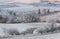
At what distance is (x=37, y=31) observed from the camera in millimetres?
1271

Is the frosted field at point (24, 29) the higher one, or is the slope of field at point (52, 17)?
the slope of field at point (52, 17)

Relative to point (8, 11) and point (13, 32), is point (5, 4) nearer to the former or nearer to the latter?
point (8, 11)

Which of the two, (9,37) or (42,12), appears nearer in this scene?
(9,37)

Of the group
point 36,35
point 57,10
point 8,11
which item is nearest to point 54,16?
point 57,10

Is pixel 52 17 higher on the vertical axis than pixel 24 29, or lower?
higher

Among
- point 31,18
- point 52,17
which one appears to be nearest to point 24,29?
point 31,18

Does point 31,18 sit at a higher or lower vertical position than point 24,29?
higher

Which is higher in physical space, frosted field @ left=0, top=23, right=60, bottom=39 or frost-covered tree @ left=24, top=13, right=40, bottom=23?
frost-covered tree @ left=24, top=13, right=40, bottom=23

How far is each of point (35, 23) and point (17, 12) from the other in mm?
245

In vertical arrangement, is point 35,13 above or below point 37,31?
above

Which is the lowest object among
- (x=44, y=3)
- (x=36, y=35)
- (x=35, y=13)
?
(x=36, y=35)

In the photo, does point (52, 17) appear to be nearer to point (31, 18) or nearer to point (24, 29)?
point (31, 18)

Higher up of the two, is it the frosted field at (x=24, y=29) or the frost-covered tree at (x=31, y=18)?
the frost-covered tree at (x=31, y=18)

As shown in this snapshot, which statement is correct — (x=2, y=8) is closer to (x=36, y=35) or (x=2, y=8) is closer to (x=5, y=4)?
(x=5, y=4)
